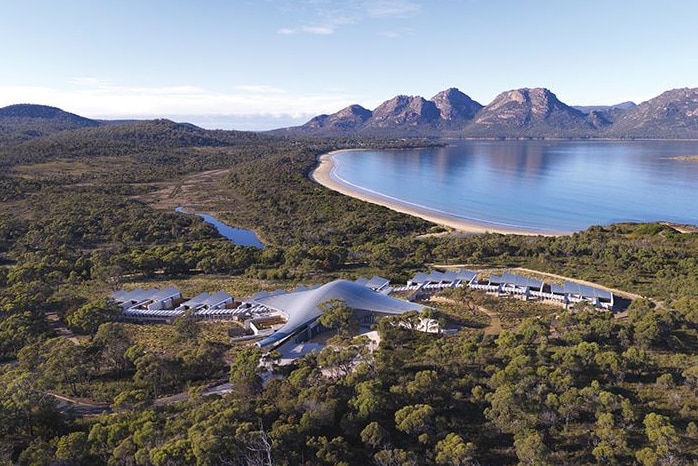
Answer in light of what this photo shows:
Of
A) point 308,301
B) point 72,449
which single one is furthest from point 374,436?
point 308,301

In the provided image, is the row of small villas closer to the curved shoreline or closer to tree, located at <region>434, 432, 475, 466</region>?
tree, located at <region>434, 432, 475, 466</region>

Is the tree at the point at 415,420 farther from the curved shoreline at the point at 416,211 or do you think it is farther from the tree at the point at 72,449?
the curved shoreline at the point at 416,211

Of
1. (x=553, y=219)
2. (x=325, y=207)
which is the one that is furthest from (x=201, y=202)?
(x=553, y=219)

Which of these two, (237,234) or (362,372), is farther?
(237,234)

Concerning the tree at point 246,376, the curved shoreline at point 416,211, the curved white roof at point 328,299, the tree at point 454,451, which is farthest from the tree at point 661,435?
the curved shoreline at point 416,211

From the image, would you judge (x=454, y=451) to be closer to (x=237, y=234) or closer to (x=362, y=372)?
(x=362, y=372)
